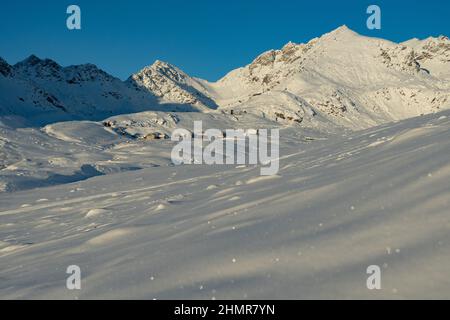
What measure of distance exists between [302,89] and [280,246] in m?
129

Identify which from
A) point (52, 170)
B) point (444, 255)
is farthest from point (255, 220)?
point (52, 170)

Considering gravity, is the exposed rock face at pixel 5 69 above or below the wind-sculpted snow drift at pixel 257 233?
above

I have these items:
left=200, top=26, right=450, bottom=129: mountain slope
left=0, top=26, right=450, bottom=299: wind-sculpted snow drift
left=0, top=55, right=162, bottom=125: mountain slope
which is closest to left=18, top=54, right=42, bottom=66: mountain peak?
left=0, top=55, right=162, bottom=125: mountain slope

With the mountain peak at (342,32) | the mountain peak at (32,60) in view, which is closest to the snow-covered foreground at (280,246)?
the mountain peak at (342,32)

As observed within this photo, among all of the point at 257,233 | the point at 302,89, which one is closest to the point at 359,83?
the point at 302,89

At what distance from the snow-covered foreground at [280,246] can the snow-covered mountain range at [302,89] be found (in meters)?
95.0

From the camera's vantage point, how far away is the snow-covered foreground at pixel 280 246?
3.44 metres

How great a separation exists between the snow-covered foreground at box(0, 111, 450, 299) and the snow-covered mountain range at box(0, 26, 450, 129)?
94989mm

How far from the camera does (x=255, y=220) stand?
5453 millimetres

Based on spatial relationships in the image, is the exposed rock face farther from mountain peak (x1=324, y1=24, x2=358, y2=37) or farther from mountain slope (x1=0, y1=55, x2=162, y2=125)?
mountain peak (x1=324, y1=24, x2=358, y2=37)

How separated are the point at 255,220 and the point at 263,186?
9.19 ft

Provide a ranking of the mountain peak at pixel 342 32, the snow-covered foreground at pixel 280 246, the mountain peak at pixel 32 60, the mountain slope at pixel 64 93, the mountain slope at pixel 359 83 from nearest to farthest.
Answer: the snow-covered foreground at pixel 280 246, the mountain slope at pixel 64 93, the mountain slope at pixel 359 83, the mountain peak at pixel 342 32, the mountain peak at pixel 32 60

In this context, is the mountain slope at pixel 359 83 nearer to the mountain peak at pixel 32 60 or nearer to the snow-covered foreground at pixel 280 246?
the mountain peak at pixel 32 60

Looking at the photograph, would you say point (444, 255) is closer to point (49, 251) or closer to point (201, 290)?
point (201, 290)
